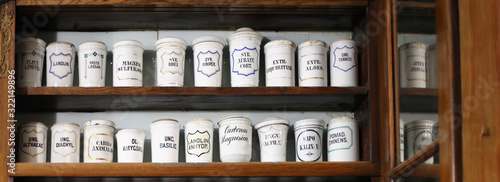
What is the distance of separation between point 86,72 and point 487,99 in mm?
1192

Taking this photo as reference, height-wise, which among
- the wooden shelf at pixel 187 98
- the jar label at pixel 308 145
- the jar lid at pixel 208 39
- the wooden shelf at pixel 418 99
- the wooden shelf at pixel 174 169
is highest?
the jar lid at pixel 208 39

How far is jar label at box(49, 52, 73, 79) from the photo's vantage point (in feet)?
6.18

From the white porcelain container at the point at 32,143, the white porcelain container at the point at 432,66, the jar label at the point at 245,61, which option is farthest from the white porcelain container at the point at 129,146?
the white porcelain container at the point at 432,66

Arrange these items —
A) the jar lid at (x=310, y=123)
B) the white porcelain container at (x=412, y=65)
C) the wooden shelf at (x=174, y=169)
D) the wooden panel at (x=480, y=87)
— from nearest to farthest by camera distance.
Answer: the wooden panel at (x=480, y=87) < the white porcelain container at (x=412, y=65) < the wooden shelf at (x=174, y=169) < the jar lid at (x=310, y=123)

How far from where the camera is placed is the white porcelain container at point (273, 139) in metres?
1.84

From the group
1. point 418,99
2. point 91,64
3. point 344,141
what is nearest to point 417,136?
point 418,99

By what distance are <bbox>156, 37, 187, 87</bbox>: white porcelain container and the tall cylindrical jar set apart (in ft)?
0.82

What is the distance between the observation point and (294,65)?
6.29 ft

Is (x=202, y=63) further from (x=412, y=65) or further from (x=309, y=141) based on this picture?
(x=412, y=65)

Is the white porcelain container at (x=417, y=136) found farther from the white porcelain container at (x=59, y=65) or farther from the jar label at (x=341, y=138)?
the white porcelain container at (x=59, y=65)

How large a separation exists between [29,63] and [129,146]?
0.38m

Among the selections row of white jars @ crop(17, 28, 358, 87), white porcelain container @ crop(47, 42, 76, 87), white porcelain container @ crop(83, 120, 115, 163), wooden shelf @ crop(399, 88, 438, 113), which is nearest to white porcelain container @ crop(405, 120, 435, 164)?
wooden shelf @ crop(399, 88, 438, 113)

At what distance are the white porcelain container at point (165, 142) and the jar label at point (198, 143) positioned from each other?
0.13ft

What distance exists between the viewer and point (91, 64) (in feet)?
6.15
